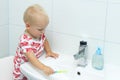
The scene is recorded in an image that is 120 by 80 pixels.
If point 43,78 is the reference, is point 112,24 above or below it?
above

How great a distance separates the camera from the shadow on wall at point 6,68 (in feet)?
4.76

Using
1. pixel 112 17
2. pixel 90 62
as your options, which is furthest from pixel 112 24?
pixel 90 62

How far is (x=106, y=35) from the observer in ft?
4.28

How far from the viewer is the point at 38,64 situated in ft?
4.13

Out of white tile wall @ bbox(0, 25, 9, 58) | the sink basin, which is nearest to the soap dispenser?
the sink basin

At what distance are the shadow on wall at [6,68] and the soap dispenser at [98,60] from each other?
55cm

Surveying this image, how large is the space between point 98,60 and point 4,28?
73cm

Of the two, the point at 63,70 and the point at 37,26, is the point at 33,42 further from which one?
the point at 63,70

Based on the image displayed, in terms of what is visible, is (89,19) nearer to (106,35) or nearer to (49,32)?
(106,35)

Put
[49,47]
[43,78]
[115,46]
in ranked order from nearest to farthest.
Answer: [43,78] < [115,46] < [49,47]

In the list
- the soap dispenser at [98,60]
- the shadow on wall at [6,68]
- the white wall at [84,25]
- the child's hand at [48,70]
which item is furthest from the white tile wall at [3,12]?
the soap dispenser at [98,60]

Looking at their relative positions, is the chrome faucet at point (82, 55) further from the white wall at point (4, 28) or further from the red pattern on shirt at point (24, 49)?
the white wall at point (4, 28)

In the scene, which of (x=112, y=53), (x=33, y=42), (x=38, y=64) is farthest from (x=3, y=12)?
(x=112, y=53)

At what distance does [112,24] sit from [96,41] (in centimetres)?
14
